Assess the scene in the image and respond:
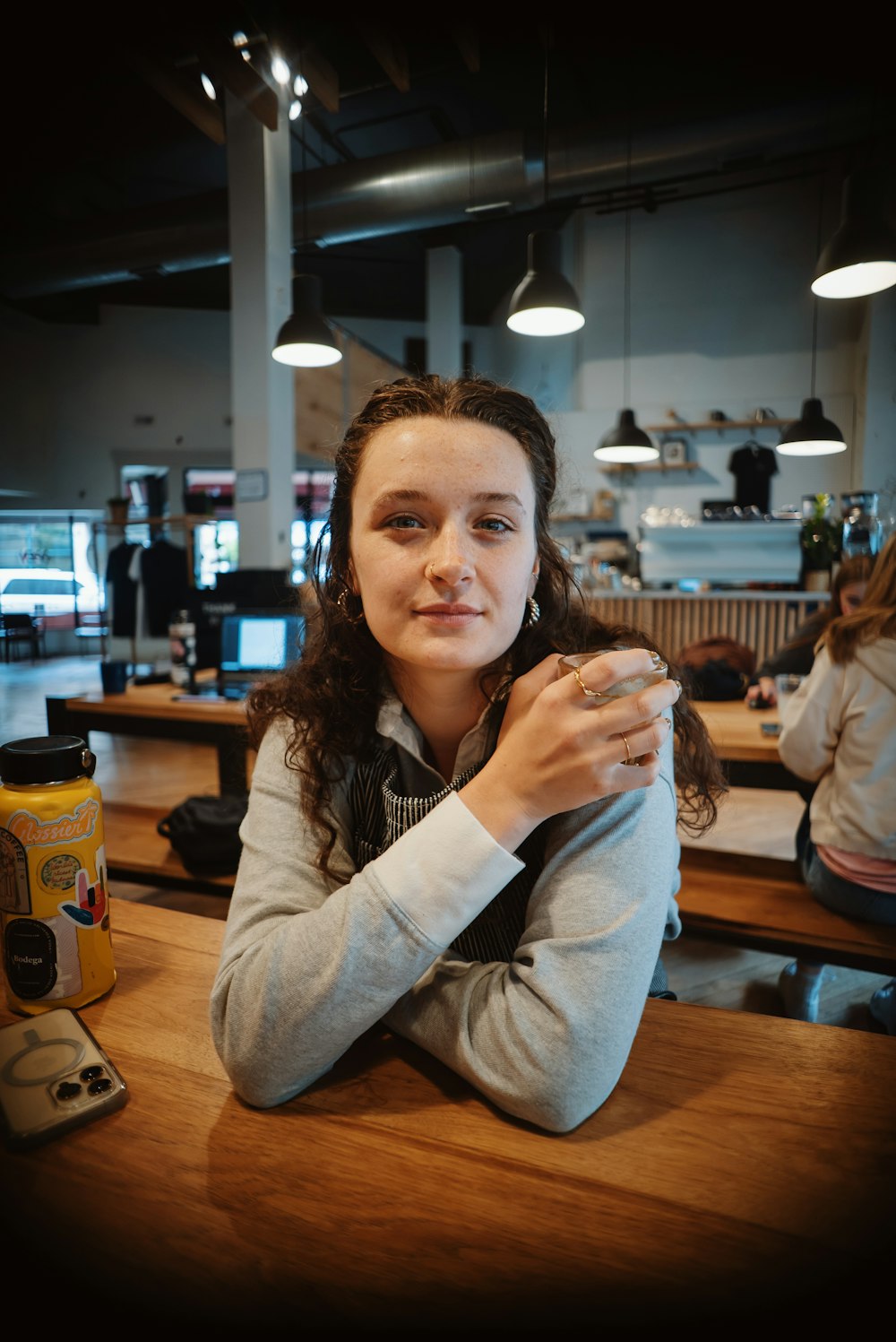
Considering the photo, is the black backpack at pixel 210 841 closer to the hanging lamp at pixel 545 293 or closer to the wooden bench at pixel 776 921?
the wooden bench at pixel 776 921

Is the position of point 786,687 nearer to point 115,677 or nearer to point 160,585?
point 115,677

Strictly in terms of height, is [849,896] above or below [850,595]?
below

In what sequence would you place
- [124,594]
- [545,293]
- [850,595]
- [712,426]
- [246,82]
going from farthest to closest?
1. [712,426]
2. [124,594]
3. [246,82]
4. [545,293]
5. [850,595]

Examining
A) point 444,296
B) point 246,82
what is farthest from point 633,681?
point 444,296

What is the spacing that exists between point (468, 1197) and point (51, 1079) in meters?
0.37

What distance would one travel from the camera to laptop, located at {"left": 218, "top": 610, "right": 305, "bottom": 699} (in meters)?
2.82

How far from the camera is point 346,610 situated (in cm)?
105

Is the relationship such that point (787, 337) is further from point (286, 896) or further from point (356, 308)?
point (286, 896)

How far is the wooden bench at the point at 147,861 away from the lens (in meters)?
2.00

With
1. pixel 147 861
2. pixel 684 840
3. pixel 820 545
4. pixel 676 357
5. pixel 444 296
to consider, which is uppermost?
pixel 444 296

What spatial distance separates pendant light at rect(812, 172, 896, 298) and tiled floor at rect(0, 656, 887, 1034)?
2.09m

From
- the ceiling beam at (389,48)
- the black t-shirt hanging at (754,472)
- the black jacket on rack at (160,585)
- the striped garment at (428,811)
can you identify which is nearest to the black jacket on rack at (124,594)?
the black jacket on rack at (160,585)

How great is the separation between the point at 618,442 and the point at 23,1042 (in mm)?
5892

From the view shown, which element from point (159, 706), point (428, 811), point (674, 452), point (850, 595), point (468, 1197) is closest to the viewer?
point (468, 1197)
